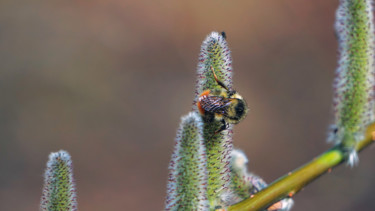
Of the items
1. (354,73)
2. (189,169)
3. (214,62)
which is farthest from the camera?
(354,73)

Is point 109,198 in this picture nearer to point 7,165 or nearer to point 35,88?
point 7,165

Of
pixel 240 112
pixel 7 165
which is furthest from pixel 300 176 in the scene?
pixel 7 165

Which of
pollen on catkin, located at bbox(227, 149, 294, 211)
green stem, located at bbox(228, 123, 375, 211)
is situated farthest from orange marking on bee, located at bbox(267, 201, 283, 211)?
green stem, located at bbox(228, 123, 375, 211)

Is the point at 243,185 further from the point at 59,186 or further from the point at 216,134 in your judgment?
the point at 59,186

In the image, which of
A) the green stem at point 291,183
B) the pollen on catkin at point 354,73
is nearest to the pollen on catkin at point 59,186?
the green stem at point 291,183

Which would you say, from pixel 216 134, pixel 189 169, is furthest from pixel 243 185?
pixel 189 169

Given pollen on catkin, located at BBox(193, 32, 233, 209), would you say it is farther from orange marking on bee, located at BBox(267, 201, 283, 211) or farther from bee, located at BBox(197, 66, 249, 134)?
orange marking on bee, located at BBox(267, 201, 283, 211)

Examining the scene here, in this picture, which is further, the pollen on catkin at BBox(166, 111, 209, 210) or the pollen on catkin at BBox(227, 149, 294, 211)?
the pollen on catkin at BBox(227, 149, 294, 211)
